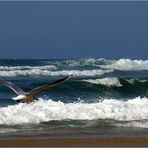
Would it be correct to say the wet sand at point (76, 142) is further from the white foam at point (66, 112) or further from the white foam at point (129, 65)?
the white foam at point (129, 65)

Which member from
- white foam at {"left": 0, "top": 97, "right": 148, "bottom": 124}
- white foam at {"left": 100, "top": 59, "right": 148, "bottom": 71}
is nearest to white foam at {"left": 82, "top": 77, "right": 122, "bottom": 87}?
white foam at {"left": 0, "top": 97, "right": 148, "bottom": 124}

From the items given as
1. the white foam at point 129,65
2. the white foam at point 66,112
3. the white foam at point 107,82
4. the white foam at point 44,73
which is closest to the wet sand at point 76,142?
the white foam at point 66,112

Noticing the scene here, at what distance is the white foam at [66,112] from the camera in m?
17.2

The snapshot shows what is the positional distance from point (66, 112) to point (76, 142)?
5287 mm

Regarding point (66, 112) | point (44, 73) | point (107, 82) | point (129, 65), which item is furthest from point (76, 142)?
point (129, 65)

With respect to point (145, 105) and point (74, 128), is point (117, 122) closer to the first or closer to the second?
point (74, 128)

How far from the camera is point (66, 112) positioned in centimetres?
1838

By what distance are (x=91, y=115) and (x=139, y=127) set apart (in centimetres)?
261

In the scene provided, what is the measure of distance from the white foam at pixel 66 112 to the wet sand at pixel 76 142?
3.42 m

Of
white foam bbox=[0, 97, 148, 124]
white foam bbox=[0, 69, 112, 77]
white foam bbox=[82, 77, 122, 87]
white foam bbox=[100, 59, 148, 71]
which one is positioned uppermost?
white foam bbox=[100, 59, 148, 71]

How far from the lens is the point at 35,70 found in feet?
134

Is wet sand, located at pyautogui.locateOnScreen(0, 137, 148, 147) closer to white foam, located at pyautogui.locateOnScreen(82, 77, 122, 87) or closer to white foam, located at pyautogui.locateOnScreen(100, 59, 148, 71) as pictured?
white foam, located at pyautogui.locateOnScreen(82, 77, 122, 87)

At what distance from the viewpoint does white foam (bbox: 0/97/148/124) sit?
56.5ft

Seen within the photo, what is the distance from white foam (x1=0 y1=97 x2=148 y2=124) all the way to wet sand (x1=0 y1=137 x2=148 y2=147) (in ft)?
11.2
